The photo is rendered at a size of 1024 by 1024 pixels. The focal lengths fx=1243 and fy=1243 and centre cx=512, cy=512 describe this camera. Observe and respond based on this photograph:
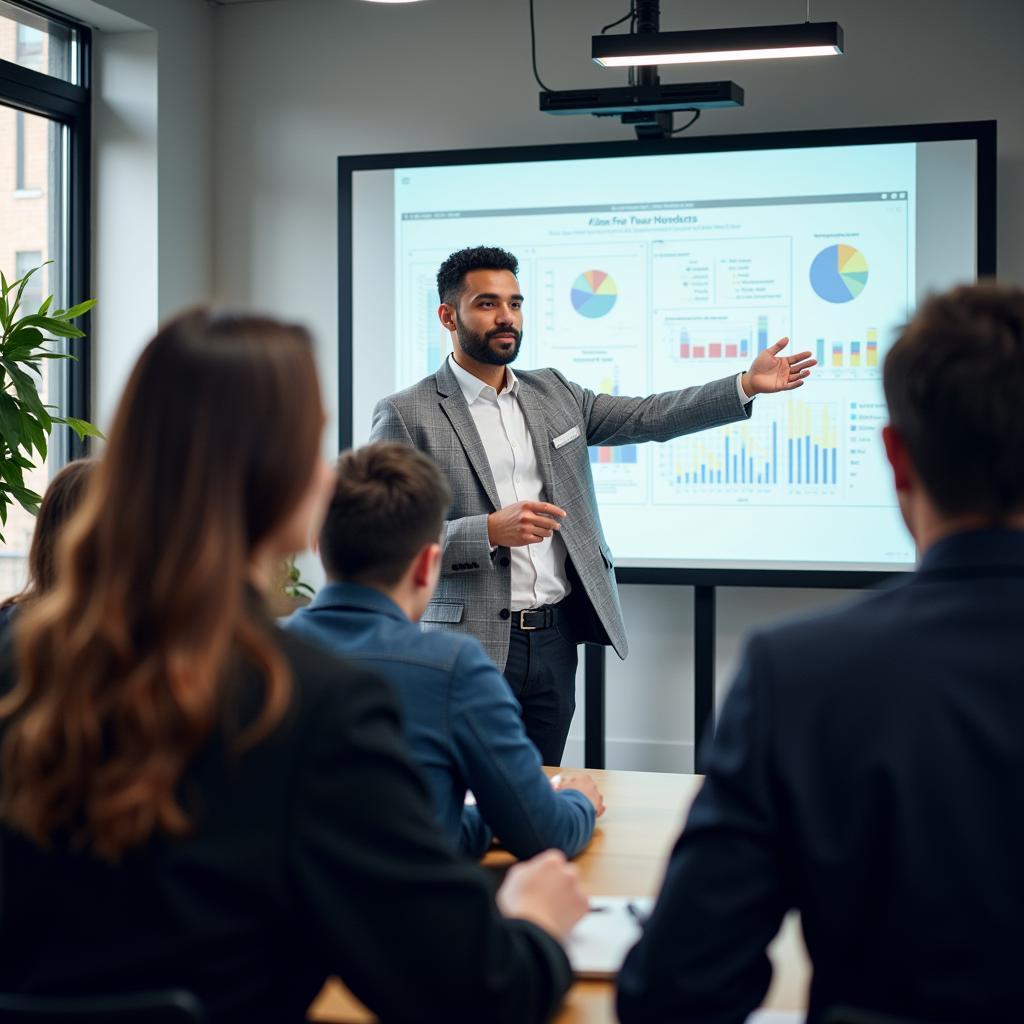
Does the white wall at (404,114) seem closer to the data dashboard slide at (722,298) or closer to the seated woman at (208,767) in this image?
the data dashboard slide at (722,298)

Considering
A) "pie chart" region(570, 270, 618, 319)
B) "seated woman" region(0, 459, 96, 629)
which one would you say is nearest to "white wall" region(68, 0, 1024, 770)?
"pie chart" region(570, 270, 618, 319)

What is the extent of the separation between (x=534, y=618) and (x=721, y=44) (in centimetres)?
166

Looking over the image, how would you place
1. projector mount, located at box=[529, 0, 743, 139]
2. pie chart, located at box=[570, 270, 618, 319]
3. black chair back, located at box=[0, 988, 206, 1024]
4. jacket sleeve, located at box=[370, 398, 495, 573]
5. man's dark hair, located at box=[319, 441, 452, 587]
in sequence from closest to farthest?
black chair back, located at box=[0, 988, 206, 1024], man's dark hair, located at box=[319, 441, 452, 587], jacket sleeve, located at box=[370, 398, 495, 573], projector mount, located at box=[529, 0, 743, 139], pie chart, located at box=[570, 270, 618, 319]

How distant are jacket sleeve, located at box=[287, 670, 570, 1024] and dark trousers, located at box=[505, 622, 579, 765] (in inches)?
85.6

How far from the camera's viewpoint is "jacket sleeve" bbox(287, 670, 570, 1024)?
915 mm

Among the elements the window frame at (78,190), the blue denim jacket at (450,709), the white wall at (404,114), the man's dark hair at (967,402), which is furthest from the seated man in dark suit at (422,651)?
the window frame at (78,190)

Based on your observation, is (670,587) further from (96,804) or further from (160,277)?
(96,804)

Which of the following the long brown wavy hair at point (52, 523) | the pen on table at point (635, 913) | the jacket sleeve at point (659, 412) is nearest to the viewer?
the pen on table at point (635, 913)

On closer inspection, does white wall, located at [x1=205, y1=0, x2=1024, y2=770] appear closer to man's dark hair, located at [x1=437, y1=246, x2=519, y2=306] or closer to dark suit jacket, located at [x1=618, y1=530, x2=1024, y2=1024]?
man's dark hair, located at [x1=437, y1=246, x2=519, y2=306]

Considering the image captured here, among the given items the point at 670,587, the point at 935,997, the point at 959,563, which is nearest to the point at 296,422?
the point at 959,563

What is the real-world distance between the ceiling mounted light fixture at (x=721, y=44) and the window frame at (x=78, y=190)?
2.17 meters

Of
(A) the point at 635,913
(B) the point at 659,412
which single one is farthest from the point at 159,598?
(B) the point at 659,412

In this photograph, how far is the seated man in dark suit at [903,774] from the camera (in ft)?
3.04

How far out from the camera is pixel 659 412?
3.35m
